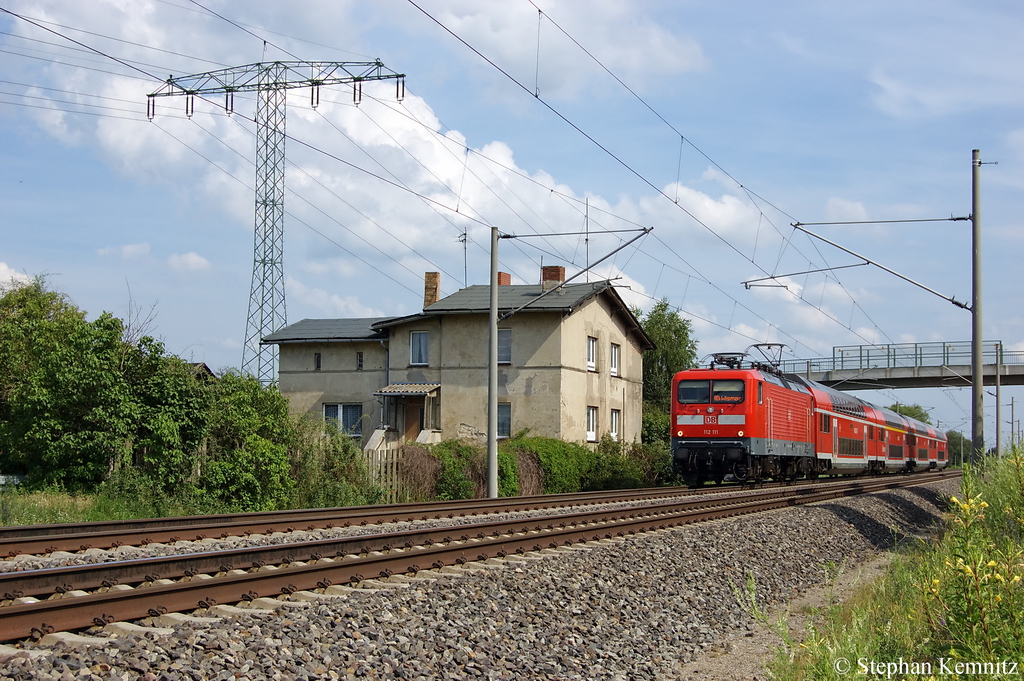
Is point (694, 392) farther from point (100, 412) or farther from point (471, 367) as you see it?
point (100, 412)

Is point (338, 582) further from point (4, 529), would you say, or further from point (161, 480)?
point (161, 480)

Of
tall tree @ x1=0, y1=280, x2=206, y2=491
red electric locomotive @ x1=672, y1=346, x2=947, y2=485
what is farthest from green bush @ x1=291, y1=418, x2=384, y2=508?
red electric locomotive @ x1=672, y1=346, x2=947, y2=485

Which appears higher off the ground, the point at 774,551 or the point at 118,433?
the point at 118,433

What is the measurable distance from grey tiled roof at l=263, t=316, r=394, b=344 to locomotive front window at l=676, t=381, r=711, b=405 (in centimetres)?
1570

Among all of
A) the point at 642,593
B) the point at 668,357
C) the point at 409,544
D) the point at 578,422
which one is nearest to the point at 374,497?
the point at 409,544

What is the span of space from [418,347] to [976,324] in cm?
2271

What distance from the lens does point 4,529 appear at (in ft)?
36.8

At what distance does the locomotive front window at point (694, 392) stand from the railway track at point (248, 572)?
491 inches

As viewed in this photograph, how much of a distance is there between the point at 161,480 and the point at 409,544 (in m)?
7.33

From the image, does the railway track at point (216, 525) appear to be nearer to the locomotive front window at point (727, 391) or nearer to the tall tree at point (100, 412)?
the tall tree at point (100, 412)

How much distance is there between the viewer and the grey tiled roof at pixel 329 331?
39625 mm

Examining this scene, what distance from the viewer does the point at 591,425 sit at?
38.2 metres

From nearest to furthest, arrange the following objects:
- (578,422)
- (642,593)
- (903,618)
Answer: (903,618) → (642,593) → (578,422)

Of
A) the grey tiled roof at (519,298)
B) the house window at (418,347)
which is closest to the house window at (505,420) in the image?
the grey tiled roof at (519,298)
